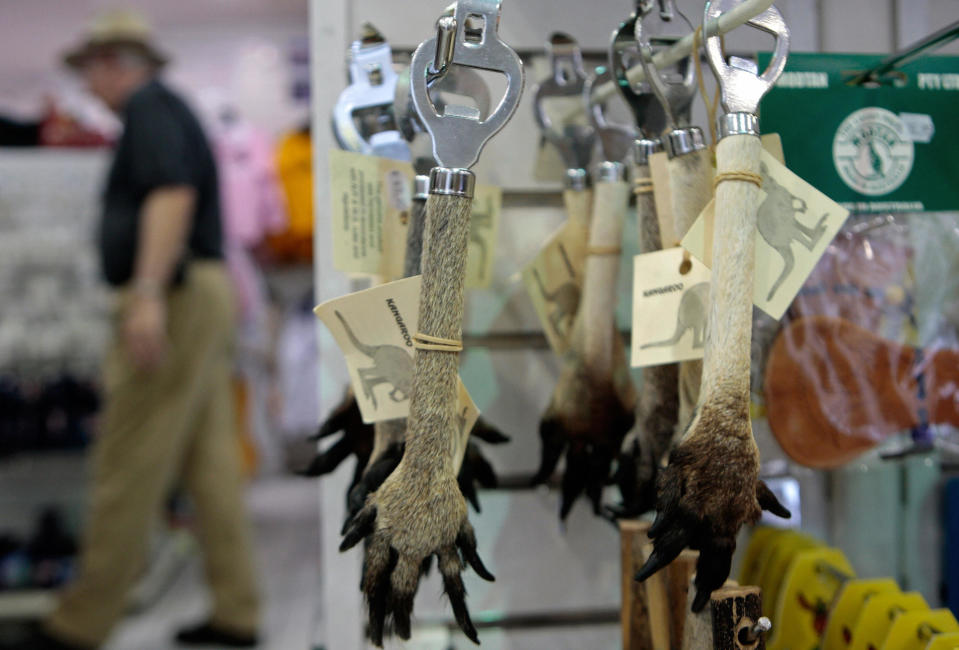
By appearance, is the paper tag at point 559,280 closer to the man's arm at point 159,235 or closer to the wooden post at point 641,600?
the wooden post at point 641,600

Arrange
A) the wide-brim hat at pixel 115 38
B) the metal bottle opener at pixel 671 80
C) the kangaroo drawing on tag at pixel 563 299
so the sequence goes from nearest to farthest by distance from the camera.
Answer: the metal bottle opener at pixel 671 80, the kangaroo drawing on tag at pixel 563 299, the wide-brim hat at pixel 115 38

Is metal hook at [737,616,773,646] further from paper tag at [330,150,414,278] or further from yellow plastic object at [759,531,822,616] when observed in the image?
paper tag at [330,150,414,278]

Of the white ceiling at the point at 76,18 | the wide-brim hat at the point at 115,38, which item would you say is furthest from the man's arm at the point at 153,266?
the white ceiling at the point at 76,18

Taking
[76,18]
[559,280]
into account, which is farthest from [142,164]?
[76,18]

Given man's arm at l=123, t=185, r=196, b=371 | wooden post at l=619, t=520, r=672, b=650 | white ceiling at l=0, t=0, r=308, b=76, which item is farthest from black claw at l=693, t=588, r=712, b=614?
white ceiling at l=0, t=0, r=308, b=76

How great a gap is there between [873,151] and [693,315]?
30 cm

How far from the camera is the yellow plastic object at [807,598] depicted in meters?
0.77

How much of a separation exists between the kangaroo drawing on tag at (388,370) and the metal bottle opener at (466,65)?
0.17 m

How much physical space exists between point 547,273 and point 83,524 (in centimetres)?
242

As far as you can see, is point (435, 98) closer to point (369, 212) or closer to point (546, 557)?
point (369, 212)

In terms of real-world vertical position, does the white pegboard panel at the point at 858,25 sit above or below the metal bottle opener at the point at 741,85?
above

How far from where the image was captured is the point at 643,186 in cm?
67

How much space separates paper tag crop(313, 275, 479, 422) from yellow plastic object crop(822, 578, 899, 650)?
1.39 ft

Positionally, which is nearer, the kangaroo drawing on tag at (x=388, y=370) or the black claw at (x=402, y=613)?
the black claw at (x=402, y=613)
